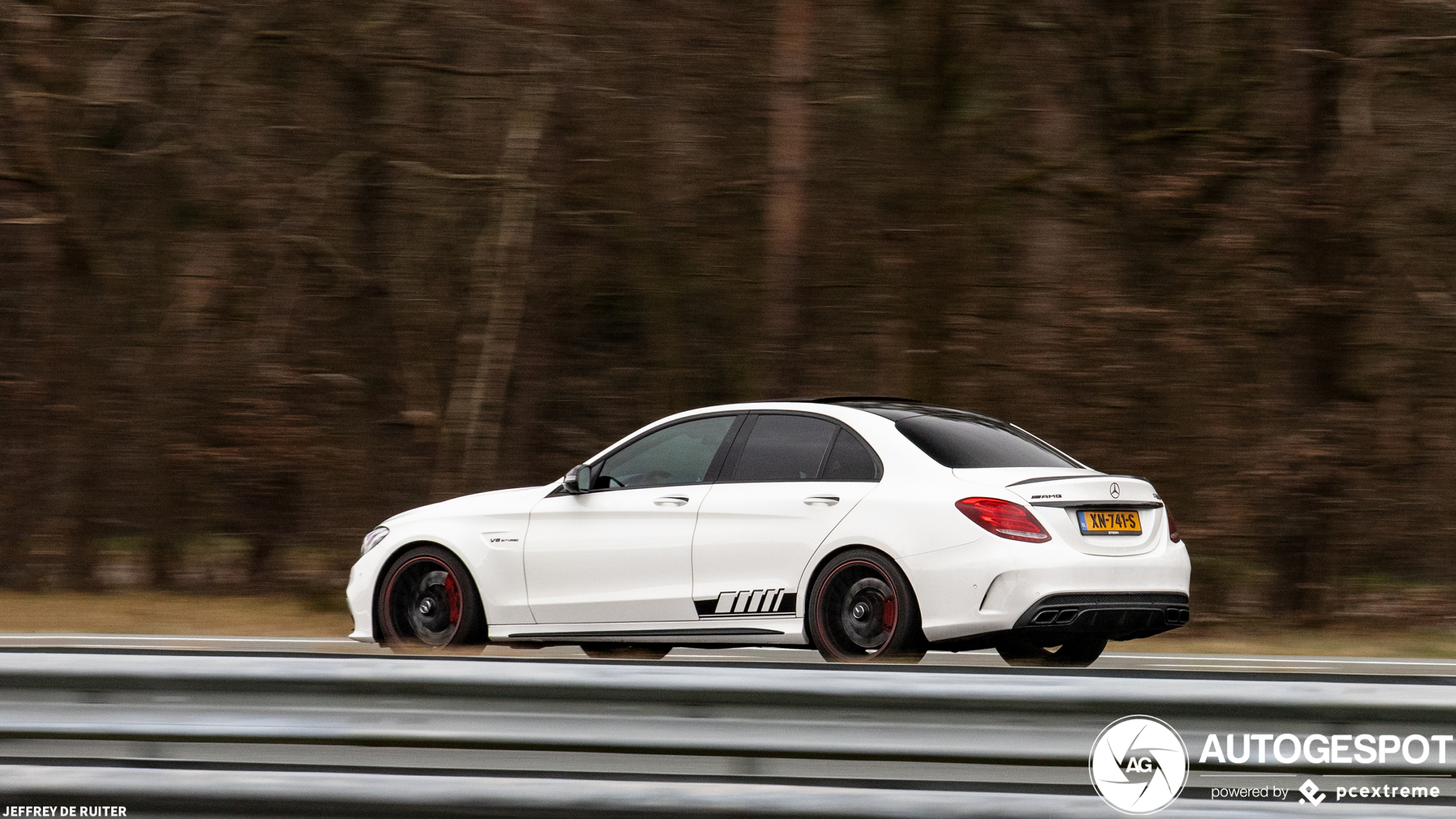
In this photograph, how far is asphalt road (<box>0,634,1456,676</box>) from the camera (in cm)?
852

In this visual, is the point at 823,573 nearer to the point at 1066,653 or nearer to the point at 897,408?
the point at 897,408

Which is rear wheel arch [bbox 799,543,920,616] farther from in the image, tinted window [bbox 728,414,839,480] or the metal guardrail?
the metal guardrail

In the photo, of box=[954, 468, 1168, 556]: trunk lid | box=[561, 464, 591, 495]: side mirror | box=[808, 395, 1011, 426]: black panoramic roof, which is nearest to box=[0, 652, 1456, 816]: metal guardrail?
box=[954, 468, 1168, 556]: trunk lid

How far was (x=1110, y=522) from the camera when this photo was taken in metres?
7.61

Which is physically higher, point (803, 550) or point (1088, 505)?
point (1088, 505)

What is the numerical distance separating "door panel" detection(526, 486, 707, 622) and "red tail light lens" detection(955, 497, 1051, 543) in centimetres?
157

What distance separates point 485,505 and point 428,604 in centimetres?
65

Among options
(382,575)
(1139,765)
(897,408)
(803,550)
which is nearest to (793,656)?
(803,550)

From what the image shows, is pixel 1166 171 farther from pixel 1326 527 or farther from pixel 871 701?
pixel 871 701

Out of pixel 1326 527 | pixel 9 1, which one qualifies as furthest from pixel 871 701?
pixel 9 1

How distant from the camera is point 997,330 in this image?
12.8 meters

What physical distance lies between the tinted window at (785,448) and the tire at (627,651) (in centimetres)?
128
